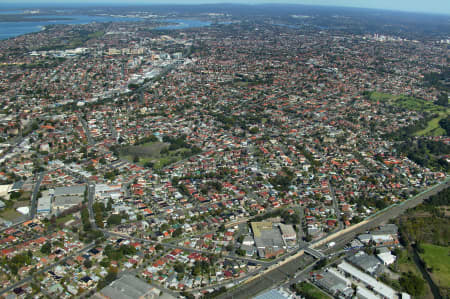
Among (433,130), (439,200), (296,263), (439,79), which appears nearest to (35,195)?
(296,263)

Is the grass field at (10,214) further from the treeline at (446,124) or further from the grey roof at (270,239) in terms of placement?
the treeline at (446,124)

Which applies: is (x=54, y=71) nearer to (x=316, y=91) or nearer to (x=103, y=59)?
(x=103, y=59)

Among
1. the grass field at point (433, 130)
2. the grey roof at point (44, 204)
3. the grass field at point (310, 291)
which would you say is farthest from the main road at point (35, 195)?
the grass field at point (433, 130)

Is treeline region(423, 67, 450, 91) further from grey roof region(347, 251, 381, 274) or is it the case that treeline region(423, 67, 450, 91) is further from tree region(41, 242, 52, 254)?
tree region(41, 242, 52, 254)

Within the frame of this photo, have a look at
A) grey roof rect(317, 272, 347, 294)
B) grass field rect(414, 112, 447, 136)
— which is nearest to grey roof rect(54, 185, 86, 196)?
grey roof rect(317, 272, 347, 294)

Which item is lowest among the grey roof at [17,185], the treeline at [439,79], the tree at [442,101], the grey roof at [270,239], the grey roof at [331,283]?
the grey roof at [331,283]

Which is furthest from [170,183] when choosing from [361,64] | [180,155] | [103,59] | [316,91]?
[361,64]

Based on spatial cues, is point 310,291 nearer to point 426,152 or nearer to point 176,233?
point 176,233
